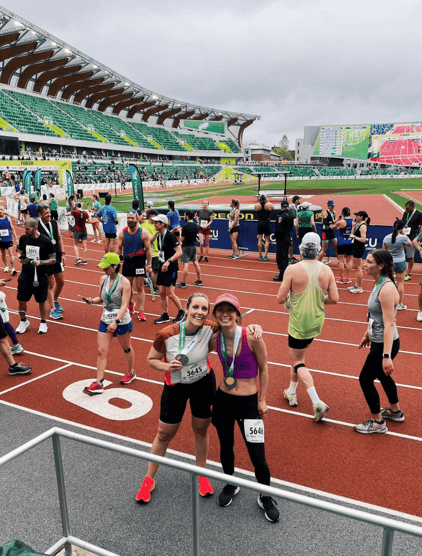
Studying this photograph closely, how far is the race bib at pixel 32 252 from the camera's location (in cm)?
706

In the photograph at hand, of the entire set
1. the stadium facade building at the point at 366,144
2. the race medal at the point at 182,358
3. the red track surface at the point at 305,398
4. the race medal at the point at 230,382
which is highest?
the stadium facade building at the point at 366,144

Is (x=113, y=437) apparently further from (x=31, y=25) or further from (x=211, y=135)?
(x=211, y=135)

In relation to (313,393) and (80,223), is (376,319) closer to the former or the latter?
(313,393)

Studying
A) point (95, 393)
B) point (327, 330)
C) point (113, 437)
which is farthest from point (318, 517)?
point (327, 330)

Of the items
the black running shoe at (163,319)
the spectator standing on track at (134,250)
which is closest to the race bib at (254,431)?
the spectator standing on track at (134,250)

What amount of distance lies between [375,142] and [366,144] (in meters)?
2.14

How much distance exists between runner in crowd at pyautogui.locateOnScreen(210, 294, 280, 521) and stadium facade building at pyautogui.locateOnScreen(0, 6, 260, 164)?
47222 millimetres

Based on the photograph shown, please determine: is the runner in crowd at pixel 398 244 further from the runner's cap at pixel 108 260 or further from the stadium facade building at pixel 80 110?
the stadium facade building at pixel 80 110

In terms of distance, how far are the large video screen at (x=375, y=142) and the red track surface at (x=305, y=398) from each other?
99.7 metres

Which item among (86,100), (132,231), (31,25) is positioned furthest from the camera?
(86,100)

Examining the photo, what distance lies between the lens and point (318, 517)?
2.32 m

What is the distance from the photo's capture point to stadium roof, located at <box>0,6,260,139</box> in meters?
45.6

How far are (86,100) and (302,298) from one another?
8263cm

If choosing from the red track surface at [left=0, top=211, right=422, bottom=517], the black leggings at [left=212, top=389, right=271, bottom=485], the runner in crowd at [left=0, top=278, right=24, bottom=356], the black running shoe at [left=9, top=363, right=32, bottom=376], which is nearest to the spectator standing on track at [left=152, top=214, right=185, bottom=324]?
the red track surface at [left=0, top=211, right=422, bottom=517]
